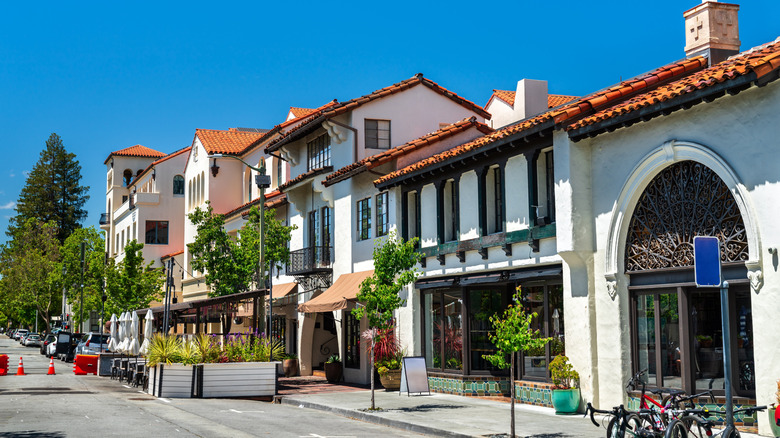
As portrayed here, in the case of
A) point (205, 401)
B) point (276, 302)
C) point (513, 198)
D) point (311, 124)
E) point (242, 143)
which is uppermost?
point (242, 143)

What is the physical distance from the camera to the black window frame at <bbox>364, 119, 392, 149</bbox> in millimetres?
30484

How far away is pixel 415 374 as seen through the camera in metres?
23.0

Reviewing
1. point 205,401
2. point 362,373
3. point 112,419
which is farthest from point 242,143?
point 112,419

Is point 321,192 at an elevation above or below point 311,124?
below

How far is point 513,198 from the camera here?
2067cm

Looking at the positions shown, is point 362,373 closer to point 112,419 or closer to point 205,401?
point 205,401

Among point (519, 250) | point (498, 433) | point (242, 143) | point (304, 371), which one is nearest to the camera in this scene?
point (498, 433)

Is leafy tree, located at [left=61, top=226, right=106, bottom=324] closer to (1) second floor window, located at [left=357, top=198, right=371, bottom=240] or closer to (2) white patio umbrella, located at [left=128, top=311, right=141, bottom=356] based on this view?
(2) white patio umbrella, located at [left=128, top=311, right=141, bottom=356]

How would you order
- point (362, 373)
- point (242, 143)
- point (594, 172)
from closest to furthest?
point (594, 172) → point (362, 373) → point (242, 143)

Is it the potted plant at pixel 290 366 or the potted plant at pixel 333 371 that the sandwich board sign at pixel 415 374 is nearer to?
the potted plant at pixel 333 371

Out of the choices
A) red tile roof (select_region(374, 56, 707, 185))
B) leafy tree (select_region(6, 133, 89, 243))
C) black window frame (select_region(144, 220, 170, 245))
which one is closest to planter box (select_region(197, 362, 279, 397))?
red tile roof (select_region(374, 56, 707, 185))

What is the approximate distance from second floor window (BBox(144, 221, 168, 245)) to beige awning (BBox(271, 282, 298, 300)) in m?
29.6

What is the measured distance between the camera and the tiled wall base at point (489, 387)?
19500mm

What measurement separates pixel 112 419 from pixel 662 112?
1207 centimetres
